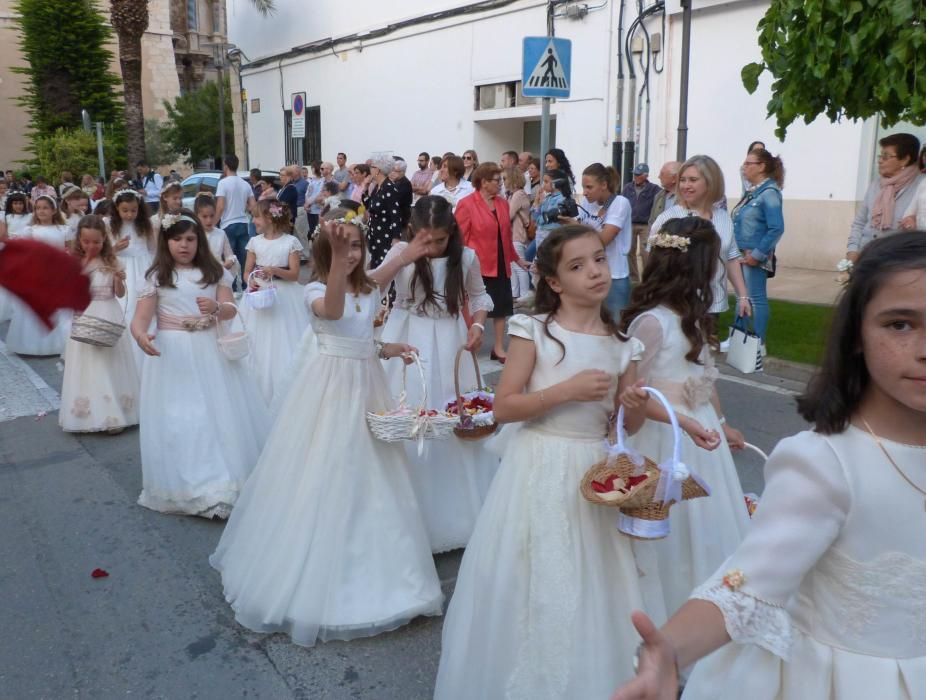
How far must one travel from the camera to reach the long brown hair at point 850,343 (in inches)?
67.1

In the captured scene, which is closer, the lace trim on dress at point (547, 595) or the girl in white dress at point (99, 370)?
the lace trim on dress at point (547, 595)

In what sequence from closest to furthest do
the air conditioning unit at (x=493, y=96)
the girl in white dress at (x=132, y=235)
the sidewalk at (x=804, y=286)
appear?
the girl in white dress at (x=132, y=235), the sidewalk at (x=804, y=286), the air conditioning unit at (x=493, y=96)

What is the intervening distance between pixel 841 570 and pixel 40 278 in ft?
7.90

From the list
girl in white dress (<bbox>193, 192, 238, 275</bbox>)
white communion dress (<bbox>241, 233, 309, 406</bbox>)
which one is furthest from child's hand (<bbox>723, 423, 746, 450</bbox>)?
girl in white dress (<bbox>193, 192, 238, 275</bbox>)

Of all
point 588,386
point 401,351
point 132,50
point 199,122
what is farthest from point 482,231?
point 199,122

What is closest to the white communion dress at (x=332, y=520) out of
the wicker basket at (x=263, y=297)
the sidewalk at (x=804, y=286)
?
the wicker basket at (x=263, y=297)

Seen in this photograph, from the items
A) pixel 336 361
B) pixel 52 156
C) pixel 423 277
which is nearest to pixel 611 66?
pixel 423 277

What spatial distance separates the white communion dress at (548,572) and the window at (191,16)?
196 ft

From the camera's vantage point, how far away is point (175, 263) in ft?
18.1

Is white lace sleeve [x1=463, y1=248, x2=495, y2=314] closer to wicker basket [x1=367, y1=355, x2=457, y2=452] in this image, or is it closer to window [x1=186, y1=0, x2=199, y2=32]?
wicker basket [x1=367, y1=355, x2=457, y2=452]

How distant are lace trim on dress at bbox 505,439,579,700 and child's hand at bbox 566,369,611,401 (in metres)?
0.25

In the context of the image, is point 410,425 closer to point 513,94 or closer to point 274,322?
point 274,322

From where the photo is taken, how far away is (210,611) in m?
4.09

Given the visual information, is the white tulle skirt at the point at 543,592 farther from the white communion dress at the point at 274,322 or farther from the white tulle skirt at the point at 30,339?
the white tulle skirt at the point at 30,339
